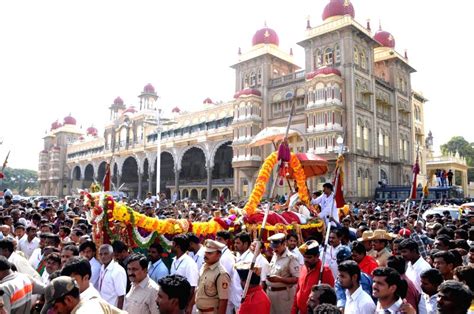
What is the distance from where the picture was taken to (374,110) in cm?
3114

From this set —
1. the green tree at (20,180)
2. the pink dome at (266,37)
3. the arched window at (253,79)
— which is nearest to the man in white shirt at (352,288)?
the arched window at (253,79)

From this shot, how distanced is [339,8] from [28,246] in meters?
28.6

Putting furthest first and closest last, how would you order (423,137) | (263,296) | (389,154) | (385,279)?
1. (423,137)
2. (389,154)
3. (263,296)
4. (385,279)

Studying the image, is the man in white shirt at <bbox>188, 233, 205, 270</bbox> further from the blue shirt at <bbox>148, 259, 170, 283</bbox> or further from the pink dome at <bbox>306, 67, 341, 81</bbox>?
the pink dome at <bbox>306, 67, 341, 81</bbox>

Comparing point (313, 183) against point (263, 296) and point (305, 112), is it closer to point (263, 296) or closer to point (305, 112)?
point (305, 112)

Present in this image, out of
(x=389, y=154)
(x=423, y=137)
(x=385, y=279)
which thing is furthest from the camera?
(x=423, y=137)

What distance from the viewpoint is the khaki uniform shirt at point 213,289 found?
4449 millimetres

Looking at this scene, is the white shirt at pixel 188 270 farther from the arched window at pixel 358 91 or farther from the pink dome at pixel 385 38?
the pink dome at pixel 385 38

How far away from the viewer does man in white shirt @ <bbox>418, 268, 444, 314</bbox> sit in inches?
150

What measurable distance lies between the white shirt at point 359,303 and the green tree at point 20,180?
86659 millimetres

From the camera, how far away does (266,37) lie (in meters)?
34.7

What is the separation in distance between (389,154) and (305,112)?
32.1 ft

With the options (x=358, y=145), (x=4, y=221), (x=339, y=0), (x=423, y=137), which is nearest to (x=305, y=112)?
(x=358, y=145)

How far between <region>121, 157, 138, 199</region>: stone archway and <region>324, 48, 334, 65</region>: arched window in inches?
1269
